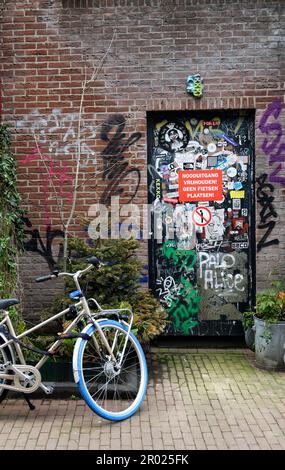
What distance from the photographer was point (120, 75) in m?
6.16

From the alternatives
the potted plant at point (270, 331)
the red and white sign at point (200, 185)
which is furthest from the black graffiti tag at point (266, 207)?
the potted plant at point (270, 331)

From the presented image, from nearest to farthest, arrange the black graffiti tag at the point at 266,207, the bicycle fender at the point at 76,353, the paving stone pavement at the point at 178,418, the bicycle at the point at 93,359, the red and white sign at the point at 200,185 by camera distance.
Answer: the paving stone pavement at the point at 178,418, the bicycle fender at the point at 76,353, the bicycle at the point at 93,359, the black graffiti tag at the point at 266,207, the red and white sign at the point at 200,185

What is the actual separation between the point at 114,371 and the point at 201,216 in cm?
249


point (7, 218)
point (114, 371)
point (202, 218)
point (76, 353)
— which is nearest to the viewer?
point (76, 353)

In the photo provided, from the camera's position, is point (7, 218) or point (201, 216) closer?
point (7, 218)

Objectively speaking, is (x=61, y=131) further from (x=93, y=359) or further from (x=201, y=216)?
(x=93, y=359)

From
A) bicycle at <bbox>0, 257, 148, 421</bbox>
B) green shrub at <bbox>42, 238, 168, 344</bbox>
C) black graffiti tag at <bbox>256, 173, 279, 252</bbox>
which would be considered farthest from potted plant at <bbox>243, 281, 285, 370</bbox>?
bicycle at <bbox>0, 257, 148, 421</bbox>

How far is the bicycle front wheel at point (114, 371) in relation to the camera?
177 inches

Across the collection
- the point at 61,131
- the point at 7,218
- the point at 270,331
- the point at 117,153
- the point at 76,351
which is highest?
the point at 61,131

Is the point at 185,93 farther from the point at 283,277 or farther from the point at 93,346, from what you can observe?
the point at 93,346

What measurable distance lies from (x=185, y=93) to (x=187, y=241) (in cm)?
174

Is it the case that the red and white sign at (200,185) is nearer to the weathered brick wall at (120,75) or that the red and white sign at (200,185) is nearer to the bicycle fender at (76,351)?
the weathered brick wall at (120,75)

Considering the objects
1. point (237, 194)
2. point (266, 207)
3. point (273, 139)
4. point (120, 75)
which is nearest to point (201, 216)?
point (237, 194)

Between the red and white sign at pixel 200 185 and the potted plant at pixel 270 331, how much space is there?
1357 mm
